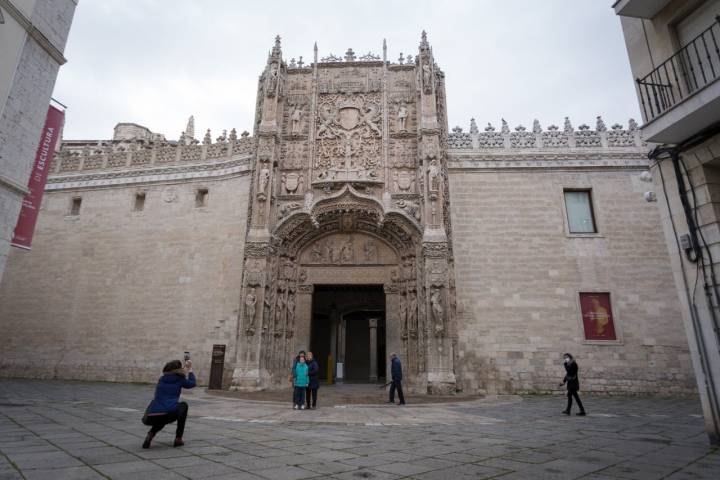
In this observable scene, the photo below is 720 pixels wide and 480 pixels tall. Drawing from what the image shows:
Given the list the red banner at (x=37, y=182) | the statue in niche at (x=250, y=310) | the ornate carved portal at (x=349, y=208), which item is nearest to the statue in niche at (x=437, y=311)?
the ornate carved portal at (x=349, y=208)

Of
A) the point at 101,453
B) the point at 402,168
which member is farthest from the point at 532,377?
the point at 101,453

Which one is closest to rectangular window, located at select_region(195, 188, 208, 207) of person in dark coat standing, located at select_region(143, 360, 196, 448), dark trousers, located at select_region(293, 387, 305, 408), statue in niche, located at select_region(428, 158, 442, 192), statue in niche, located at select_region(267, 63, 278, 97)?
statue in niche, located at select_region(267, 63, 278, 97)

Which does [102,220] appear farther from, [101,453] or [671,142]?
[671,142]

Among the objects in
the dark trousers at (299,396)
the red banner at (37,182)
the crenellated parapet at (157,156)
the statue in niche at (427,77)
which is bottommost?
the dark trousers at (299,396)

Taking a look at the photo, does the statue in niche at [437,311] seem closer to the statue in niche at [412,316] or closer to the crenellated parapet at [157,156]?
the statue in niche at [412,316]

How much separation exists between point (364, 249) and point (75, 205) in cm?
1483

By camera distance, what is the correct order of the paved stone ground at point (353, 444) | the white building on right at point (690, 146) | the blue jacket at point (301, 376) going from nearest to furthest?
the paved stone ground at point (353, 444) → the white building on right at point (690, 146) → the blue jacket at point (301, 376)

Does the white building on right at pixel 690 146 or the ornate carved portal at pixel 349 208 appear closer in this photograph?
the white building on right at pixel 690 146

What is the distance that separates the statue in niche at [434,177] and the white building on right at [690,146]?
28.7ft

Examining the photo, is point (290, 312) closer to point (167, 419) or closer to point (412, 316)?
point (412, 316)

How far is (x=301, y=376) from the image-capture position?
1060cm

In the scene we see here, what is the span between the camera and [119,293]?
1794 centimetres

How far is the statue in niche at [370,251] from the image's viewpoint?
1750 centimetres

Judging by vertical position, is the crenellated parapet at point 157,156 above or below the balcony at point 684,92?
above
